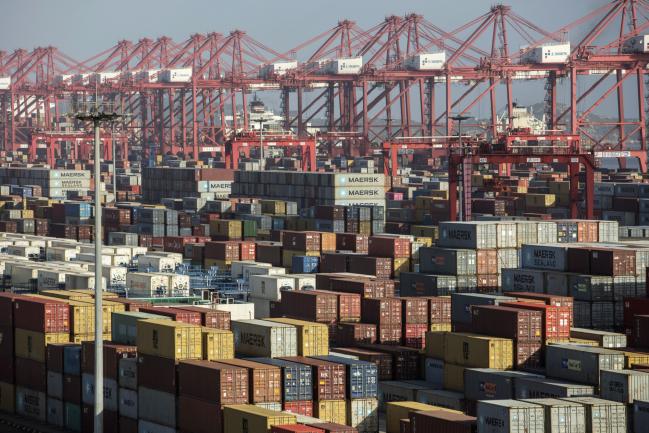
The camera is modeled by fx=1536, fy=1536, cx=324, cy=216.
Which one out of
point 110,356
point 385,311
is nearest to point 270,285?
point 385,311

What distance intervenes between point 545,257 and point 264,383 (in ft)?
62.7

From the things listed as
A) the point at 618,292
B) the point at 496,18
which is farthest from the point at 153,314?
the point at 496,18

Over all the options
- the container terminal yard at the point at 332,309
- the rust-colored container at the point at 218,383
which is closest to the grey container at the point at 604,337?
the container terminal yard at the point at 332,309

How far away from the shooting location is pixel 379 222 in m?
78.2

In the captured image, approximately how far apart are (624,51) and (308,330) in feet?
265

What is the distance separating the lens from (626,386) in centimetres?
3794

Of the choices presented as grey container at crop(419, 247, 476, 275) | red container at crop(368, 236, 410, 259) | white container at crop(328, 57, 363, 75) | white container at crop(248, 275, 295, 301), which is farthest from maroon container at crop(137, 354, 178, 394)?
white container at crop(328, 57, 363, 75)

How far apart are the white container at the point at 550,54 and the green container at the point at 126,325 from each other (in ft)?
293

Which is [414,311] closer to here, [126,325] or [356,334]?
[356,334]

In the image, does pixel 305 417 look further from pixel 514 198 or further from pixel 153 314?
pixel 514 198

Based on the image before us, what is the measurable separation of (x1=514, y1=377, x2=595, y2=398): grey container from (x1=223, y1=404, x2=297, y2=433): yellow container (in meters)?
7.07

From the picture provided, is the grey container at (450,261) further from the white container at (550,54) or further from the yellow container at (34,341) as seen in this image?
the white container at (550,54)

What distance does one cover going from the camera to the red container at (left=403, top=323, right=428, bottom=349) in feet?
169

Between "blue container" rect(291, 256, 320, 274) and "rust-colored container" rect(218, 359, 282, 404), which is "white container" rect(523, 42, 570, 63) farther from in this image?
"rust-colored container" rect(218, 359, 282, 404)
